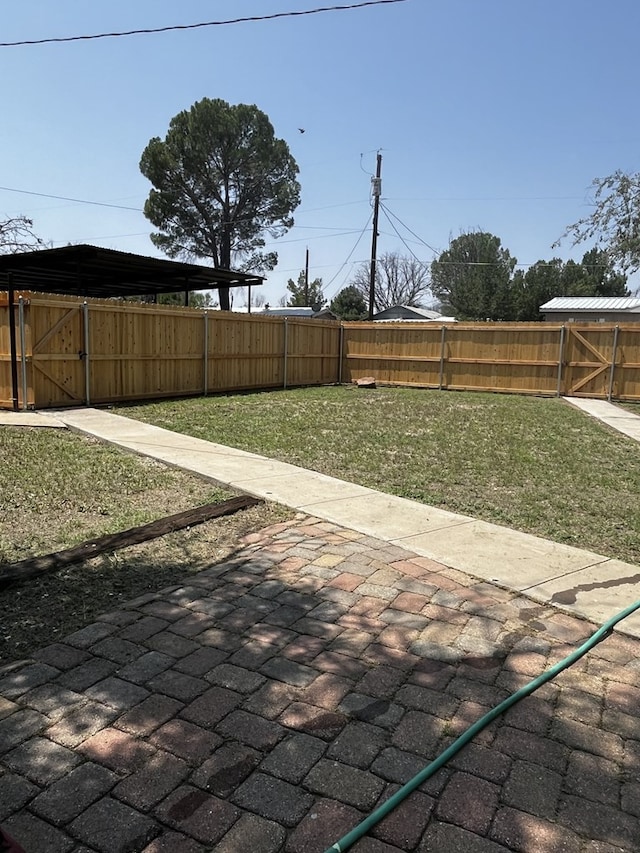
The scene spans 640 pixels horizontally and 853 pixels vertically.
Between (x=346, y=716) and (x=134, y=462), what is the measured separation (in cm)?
526

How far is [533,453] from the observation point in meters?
8.45

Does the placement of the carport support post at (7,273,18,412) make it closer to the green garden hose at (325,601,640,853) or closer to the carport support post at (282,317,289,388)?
the carport support post at (282,317,289,388)

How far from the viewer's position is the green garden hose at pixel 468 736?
1.83 meters

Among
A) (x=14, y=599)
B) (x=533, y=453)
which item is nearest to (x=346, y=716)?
(x=14, y=599)

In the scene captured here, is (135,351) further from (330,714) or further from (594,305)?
(594,305)

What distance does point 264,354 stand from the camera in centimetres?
1683

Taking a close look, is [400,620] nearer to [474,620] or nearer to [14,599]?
[474,620]

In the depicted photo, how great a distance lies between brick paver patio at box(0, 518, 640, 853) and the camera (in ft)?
6.16

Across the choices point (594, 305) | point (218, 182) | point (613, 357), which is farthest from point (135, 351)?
point (594, 305)

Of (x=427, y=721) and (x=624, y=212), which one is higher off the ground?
(x=624, y=212)

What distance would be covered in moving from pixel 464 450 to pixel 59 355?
773cm

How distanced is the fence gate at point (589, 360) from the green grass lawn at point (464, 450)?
2.73 meters

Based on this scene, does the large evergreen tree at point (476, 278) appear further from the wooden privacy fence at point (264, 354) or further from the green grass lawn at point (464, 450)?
the green grass lawn at point (464, 450)

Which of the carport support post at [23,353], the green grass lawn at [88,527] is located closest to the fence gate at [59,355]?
the carport support post at [23,353]
